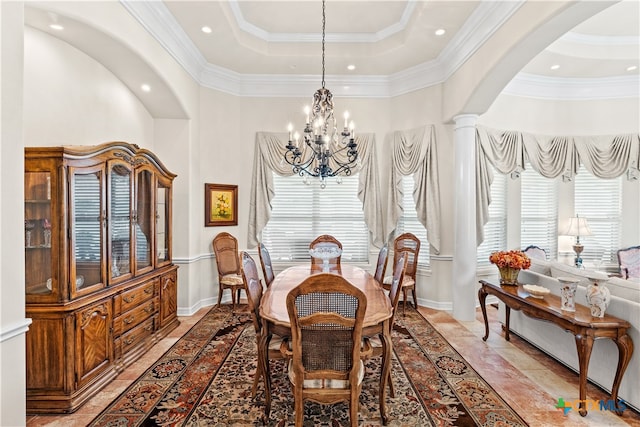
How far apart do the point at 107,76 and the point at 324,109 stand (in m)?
2.45

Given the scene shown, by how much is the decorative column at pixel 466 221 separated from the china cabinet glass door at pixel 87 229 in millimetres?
3984

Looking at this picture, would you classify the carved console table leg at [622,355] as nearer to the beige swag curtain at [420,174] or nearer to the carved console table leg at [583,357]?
the carved console table leg at [583,357]

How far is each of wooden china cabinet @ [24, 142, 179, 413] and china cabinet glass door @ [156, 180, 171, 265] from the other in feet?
1.28

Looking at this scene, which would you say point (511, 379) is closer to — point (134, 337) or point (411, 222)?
point (411, 222)

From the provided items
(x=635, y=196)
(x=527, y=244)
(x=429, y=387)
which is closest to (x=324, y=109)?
(x=429, y=387)

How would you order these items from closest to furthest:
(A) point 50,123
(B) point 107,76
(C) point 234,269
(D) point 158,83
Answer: (A) point 50,123 < (B) point 107,76 < (D) point 158,83 < (C) point 234,269

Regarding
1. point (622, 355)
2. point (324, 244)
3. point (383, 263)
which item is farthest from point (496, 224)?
point (622, 355)

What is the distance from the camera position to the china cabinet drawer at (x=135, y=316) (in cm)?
280

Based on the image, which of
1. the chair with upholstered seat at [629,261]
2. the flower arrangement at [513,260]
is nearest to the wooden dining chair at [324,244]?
the flower arrangement at [513,260]

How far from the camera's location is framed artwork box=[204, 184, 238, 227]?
4621 millimetres

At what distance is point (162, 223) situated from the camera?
3.75 m

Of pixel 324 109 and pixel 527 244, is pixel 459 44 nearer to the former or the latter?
pixel 324 109

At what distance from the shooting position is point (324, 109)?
298cm

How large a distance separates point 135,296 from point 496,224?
5.01 meters
